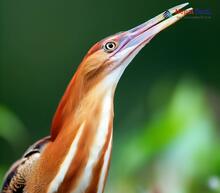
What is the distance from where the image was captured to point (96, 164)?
59.5 inches

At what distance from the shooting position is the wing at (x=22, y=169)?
4.97ft

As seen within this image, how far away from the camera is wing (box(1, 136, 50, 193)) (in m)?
1.52

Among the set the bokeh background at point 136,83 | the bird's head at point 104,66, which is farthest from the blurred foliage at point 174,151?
the bird's head at point 104,66

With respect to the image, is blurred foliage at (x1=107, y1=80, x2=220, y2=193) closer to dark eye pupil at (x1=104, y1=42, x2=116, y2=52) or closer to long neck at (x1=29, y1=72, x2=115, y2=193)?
long neck at (x1=29, y1=72, x2=115, y2=193)

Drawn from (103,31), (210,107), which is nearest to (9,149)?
(103,31)

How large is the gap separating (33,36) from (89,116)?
1.38 feet

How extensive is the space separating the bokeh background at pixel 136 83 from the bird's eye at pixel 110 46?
0.19ft

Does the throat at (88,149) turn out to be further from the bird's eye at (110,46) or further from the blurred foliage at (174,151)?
the bird's eye at (110,46)

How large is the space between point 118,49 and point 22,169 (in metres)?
0.63

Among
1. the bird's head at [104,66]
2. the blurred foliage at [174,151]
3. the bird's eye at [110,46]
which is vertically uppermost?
the bird's eye at [110,46]

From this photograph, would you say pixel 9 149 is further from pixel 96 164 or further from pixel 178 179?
pixel 178 179

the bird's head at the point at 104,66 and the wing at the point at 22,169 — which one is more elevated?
the bird's head at the point at 104,66

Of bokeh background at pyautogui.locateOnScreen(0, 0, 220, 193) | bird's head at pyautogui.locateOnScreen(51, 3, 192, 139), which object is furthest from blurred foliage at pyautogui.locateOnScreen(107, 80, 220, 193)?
bird's head at pyautogui.locateOnScreen(51, 3, 192, 139)

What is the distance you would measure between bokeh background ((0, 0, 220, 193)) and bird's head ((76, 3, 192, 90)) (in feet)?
0.09
